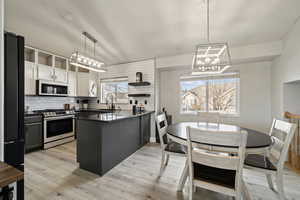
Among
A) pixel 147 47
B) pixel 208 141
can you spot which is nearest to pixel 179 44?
pixel 147 47

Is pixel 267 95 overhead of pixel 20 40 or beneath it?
beneath

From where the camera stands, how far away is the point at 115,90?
4453 mm

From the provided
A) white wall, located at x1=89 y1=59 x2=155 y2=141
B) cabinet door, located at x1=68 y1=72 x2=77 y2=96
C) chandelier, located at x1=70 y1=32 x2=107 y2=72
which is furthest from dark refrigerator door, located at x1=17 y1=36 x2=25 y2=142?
cabinet door, located at x1=68 y1=72 x2=77 y2=96

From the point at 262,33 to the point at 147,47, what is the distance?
228cm

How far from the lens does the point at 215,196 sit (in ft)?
5.20

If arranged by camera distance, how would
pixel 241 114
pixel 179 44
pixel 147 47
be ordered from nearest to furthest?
pixel 179 44, pixel 147 47, pixel 241 114

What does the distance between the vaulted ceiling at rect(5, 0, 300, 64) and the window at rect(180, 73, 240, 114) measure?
3.36ft

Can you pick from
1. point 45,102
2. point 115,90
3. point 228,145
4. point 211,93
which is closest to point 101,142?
point 228,145

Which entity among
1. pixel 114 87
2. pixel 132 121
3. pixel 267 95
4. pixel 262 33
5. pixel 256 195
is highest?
pixel 262 33

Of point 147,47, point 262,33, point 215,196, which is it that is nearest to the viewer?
point 215,196

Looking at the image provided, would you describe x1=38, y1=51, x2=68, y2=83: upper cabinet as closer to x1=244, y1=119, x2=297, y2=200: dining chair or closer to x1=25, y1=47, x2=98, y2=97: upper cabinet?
x1=25, y1=47, x2=98, y2=97: upper cabinet

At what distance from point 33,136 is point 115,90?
A: 2493 mm

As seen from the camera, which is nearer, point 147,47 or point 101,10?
point 101,10

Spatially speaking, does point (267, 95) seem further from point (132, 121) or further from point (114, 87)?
point (114, 87)
